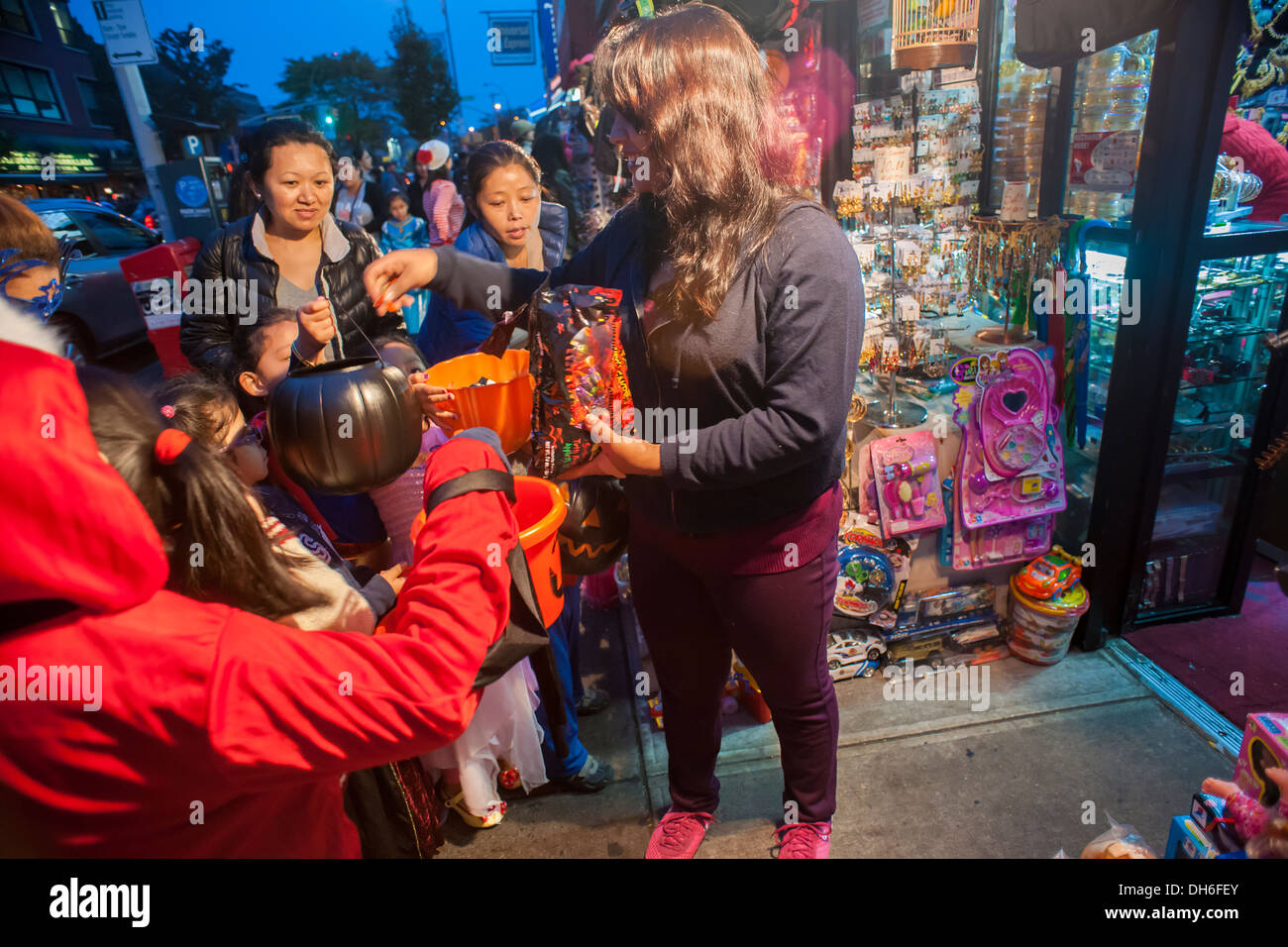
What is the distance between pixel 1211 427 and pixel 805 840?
2498 millimetres

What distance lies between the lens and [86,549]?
2.31 feet

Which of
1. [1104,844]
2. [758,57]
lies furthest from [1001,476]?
[758,57]

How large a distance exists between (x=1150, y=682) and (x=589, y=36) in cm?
684

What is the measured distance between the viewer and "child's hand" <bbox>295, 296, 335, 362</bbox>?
1443 millimetres

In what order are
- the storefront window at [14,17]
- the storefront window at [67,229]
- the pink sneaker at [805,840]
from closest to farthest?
the pink sneaker at [805,840] → the storefront window at [14,17] → the storefront window at [67,229]

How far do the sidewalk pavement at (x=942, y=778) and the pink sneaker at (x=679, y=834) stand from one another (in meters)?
0.09

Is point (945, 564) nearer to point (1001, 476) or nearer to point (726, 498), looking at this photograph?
point (1001, 476)

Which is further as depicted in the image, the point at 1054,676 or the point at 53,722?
the point at 1054,676

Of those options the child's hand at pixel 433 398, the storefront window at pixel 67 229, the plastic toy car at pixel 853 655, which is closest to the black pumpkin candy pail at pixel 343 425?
the child's hand at pixel 433 398

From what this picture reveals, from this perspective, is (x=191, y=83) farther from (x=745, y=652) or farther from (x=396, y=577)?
(x=745, y=652)

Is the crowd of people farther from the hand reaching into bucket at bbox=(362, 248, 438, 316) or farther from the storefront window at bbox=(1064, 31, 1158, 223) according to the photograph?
the storefront window at bbox=(1064, 31, 1158, 223)

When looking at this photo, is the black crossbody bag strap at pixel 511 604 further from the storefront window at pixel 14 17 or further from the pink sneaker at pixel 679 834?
the storefront window at pixel 14 17

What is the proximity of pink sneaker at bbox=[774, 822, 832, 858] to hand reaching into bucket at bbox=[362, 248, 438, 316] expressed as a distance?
1739mm

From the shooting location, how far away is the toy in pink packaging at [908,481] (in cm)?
259
